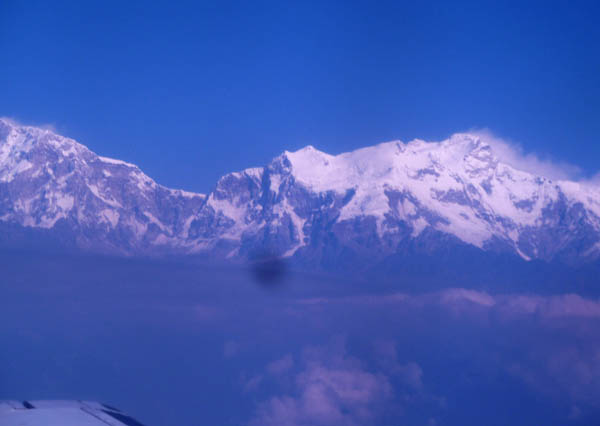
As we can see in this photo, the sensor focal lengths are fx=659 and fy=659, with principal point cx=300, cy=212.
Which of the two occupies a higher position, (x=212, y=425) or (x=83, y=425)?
(x=212, y=425)

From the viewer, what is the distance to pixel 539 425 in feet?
414

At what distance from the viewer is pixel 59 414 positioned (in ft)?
72.8

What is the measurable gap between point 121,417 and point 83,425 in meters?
3.80

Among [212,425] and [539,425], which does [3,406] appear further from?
[539,425]

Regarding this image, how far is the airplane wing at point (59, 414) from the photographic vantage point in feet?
67.9

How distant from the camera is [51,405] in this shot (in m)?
23.9

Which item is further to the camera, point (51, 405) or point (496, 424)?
point (496, 424)

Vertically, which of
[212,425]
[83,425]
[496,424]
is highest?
[496,424]

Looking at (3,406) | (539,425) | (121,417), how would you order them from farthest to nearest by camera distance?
(539,425), (121,417), (3,406)

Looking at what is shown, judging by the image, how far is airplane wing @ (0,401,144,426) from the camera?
2069cm

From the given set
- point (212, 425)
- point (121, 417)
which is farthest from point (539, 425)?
point (121, 417)

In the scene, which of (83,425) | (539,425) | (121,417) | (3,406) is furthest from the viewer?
(539,425)

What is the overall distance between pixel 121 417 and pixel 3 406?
419 cm

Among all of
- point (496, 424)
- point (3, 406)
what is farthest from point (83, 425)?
point (496, 424)
